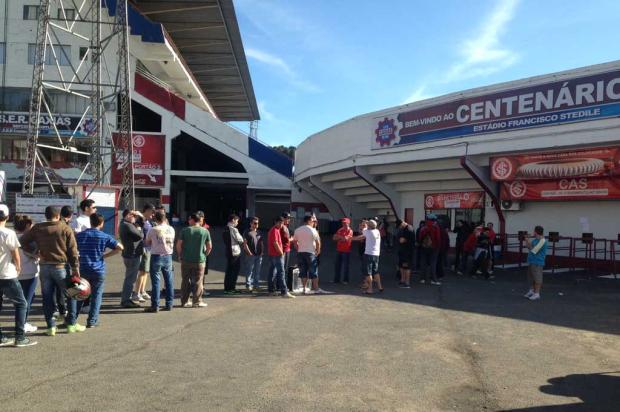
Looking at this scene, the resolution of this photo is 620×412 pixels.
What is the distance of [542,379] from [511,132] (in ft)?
39.9

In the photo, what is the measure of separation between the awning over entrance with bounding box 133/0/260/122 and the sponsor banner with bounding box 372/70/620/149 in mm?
19302

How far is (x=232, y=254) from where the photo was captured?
10312 mm

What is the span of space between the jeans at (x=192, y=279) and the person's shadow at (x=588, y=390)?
227 inches

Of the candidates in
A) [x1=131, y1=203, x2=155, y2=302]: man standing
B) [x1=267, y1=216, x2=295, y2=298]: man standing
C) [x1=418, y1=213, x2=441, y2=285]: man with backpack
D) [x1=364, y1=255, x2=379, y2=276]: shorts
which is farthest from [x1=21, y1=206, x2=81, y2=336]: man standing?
[x1=418, y1=213, x2=441, y2=285]: man with backpack

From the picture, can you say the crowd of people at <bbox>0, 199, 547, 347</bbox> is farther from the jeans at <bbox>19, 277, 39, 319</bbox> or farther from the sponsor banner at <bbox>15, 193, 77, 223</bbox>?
the sponsor banner at <bbox>15, 193, 77, 223</bbox>

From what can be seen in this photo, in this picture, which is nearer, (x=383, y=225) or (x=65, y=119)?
(x=383, y=225)

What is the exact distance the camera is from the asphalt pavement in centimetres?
461

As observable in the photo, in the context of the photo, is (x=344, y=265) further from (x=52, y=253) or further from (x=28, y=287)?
(x=28, y=287)

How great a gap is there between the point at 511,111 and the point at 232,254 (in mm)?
10445

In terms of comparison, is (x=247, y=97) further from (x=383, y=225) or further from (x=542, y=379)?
(x=542, y=379)

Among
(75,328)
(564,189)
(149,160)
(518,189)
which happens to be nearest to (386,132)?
(518,189)

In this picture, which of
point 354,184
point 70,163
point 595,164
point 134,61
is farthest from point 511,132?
point 70,163

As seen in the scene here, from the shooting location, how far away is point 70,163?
33094 millimetres

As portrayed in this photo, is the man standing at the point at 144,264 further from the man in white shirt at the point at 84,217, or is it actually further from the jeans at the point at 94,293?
the jeans at the point at 94,293
